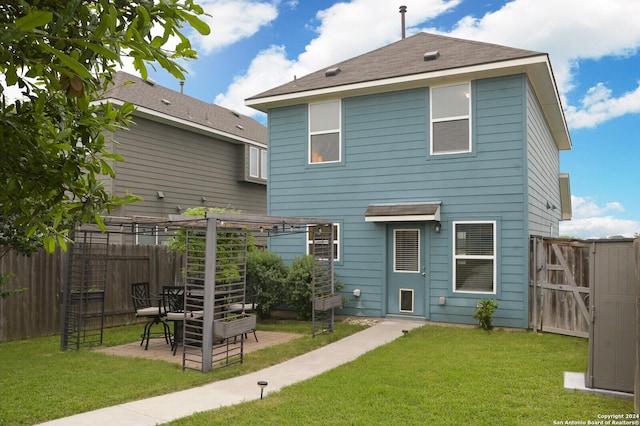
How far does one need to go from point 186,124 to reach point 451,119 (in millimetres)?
8667

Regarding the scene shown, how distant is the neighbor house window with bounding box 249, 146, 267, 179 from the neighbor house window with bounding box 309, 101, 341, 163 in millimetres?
6885

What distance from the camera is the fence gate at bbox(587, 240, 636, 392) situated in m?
5.38

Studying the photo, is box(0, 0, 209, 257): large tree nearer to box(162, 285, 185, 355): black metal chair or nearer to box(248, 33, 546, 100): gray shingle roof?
box(162, 285, 185, 355): black metal chair

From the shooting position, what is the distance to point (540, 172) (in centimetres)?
1162

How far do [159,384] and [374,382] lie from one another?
271 centimetres

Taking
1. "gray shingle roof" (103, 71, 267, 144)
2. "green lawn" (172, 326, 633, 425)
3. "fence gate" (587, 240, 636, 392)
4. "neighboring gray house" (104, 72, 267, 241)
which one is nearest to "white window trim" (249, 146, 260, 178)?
"neighboring gray house" (104, 72, 267, 241)

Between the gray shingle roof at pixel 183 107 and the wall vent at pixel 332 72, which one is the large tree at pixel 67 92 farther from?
the gray shingle roof at pixel 183 107

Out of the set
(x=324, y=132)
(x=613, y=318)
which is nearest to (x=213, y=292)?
(x=613, y=318)

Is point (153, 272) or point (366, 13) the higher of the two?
point (366, 13)

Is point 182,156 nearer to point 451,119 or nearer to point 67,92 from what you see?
point 451,119

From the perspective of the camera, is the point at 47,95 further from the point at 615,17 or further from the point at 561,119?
the point at 561,119

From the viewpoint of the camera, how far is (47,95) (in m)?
2.22

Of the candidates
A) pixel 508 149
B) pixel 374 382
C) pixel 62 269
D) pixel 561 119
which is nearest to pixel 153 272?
pixel 62 269

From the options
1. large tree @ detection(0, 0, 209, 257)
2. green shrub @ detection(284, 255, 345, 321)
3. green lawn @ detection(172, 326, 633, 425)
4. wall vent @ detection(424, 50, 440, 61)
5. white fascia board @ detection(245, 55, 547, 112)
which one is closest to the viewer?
large tree @ detection(0, 0, 209, 257)
